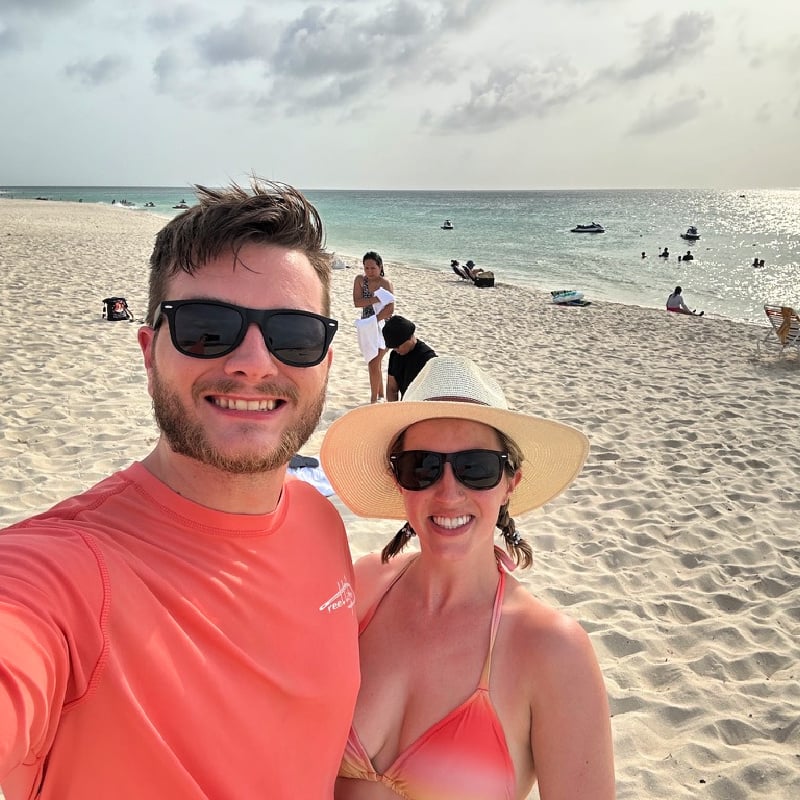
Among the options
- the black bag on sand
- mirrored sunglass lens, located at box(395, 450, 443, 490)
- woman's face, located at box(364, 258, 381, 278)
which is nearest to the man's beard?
mirrored sunglass lens, located at box(395, 450, 443, 490)

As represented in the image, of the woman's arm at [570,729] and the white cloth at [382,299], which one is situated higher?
the white cloth at [382,299]

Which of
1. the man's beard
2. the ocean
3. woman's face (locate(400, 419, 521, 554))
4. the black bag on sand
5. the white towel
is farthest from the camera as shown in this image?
the ocean

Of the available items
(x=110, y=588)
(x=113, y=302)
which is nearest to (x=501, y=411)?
(x=110, y=588)

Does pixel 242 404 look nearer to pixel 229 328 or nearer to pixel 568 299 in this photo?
pixel 229 328

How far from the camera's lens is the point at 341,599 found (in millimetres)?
1552

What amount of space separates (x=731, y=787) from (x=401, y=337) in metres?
4.34

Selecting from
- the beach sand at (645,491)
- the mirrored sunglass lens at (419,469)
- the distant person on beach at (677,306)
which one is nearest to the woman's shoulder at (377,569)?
the mirrored sunglass lens at (419,469)

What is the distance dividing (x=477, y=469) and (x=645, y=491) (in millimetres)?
4037

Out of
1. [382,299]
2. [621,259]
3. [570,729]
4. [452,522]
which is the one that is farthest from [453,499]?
[621,259]

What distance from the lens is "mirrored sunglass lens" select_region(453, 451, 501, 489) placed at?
1.80m

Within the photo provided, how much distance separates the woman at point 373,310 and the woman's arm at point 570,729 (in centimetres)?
577

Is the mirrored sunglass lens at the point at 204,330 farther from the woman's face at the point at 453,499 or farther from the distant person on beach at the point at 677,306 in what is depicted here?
the distant person on beach at the point at 677,306

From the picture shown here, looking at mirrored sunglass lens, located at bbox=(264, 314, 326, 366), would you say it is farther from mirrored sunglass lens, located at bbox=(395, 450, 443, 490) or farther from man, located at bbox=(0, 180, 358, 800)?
mirrored sunglass lens, located at bbox=(395, 450, 443, 490)

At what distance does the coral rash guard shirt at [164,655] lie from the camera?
1.03 m
